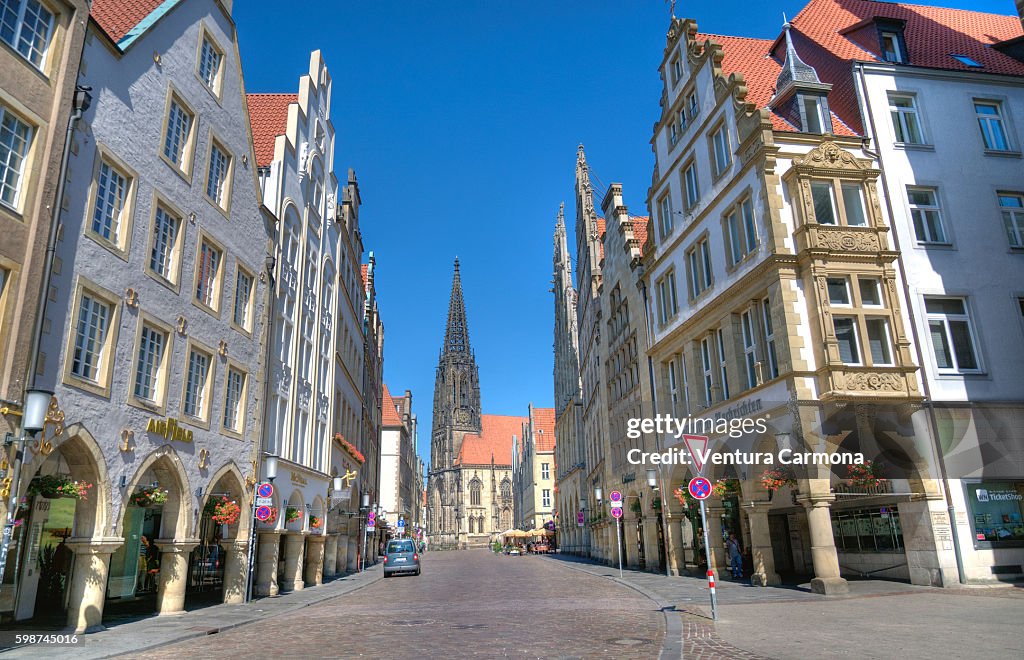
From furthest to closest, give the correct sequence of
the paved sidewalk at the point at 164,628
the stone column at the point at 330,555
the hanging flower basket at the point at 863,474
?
the stone column at the point at 330,555 → the hanging flower basket at the point at 863,474 → the paved sidewalk at the point at 164,628

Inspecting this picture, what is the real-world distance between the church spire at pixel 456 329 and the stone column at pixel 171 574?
13087 cm

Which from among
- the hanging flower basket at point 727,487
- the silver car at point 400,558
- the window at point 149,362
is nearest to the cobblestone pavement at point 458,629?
the hanging flower basket at point 727,487

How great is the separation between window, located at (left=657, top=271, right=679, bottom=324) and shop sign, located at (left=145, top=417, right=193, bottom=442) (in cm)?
1782

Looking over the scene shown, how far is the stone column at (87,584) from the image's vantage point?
41.7 ft

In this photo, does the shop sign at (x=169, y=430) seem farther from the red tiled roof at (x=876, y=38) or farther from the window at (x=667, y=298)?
the red tiled roof at (x=876, y=38)

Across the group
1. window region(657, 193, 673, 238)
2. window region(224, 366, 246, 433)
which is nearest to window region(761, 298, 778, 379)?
window region(657, 193, 673, 238)

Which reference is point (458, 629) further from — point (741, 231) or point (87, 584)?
point (741, 231)

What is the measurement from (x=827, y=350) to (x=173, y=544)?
16.7 m

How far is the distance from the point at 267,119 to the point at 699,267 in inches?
679

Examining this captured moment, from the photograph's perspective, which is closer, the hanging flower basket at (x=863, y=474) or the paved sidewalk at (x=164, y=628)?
the paved sidewalk at (x=164, y=628)

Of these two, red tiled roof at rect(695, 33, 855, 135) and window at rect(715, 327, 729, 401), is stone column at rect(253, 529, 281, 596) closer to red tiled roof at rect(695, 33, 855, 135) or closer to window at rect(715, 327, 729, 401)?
window at rect(715, 327, 729, 401)

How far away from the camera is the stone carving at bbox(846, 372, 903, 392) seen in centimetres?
1703

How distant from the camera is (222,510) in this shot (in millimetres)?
17438

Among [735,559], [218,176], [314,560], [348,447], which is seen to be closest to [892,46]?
[735,559]
